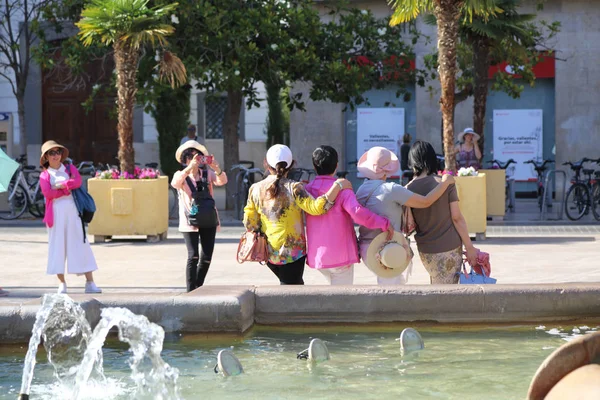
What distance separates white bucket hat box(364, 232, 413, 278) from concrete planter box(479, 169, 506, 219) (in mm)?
10899

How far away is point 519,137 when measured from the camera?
1008 inches

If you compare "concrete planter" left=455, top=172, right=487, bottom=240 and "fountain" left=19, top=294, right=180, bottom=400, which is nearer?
"fountain" left=19, top=294, right=180, bottom=400

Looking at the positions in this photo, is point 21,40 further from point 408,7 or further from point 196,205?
point 196,205

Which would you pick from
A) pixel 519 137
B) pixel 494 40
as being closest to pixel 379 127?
pixel 519 137

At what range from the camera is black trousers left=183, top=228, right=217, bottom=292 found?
1007cm

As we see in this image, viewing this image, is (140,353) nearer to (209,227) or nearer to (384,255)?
(384,255)

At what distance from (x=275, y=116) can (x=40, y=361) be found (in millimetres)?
22640

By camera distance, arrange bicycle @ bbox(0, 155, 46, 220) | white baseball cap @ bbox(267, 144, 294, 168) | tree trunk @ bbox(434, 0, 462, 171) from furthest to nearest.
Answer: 1. bicycle @ bbox(0, 155, 46, 220)
2. tree trunk @ bbox(434, 0, 462, 171)
3. white baseball cap @ bbox(267, 144, 294, 168)

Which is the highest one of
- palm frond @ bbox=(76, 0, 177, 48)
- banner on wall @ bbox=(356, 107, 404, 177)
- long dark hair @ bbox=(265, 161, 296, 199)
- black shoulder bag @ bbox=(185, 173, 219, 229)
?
palm frond @ bbox=(76, 0, 177, 48)

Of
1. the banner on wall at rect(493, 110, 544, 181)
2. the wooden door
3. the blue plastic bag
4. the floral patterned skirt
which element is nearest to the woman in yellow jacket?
the floral patterned skirt

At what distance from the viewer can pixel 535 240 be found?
15938mm

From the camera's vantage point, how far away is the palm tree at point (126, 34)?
16.7 m

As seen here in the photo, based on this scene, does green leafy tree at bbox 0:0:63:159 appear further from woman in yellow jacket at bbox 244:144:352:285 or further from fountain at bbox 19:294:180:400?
fountain at bbox 19:294:180:400

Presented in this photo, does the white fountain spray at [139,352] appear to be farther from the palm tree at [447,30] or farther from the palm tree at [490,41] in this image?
the palm tree at [490,41]
